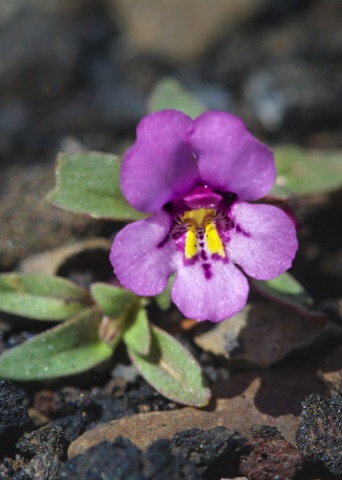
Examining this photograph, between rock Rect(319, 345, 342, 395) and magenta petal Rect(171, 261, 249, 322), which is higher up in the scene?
magenta petal Rect(171, 261, 249, 322)

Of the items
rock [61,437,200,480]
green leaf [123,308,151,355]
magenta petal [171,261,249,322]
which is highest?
magenta petal [171,261,249,322]

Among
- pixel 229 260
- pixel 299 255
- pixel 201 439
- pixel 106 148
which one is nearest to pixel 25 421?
pixel 201 439

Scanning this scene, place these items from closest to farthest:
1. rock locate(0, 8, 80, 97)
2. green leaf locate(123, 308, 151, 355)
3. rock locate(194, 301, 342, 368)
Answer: green leaf locate(123, 308, 151, 355) < rock locate(194, 301, 342, 368) < rock locate(0, 8, 80, 97)

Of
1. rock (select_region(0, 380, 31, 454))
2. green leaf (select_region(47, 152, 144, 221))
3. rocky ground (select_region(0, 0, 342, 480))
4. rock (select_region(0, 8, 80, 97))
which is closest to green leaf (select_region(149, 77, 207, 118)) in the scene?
green leaf (select_region(47, 152, 144, 221))

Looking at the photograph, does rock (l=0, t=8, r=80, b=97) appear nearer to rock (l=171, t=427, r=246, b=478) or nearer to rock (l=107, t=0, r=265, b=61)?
rock (l=107, t=0, r=265, b=61)

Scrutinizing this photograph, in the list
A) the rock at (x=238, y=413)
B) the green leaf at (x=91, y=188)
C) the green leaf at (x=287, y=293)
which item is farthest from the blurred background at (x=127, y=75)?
the rock at (x=238, y=413)

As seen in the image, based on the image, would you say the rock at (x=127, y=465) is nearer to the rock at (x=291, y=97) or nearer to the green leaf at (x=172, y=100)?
the green leaf at (x=172, y=100)
